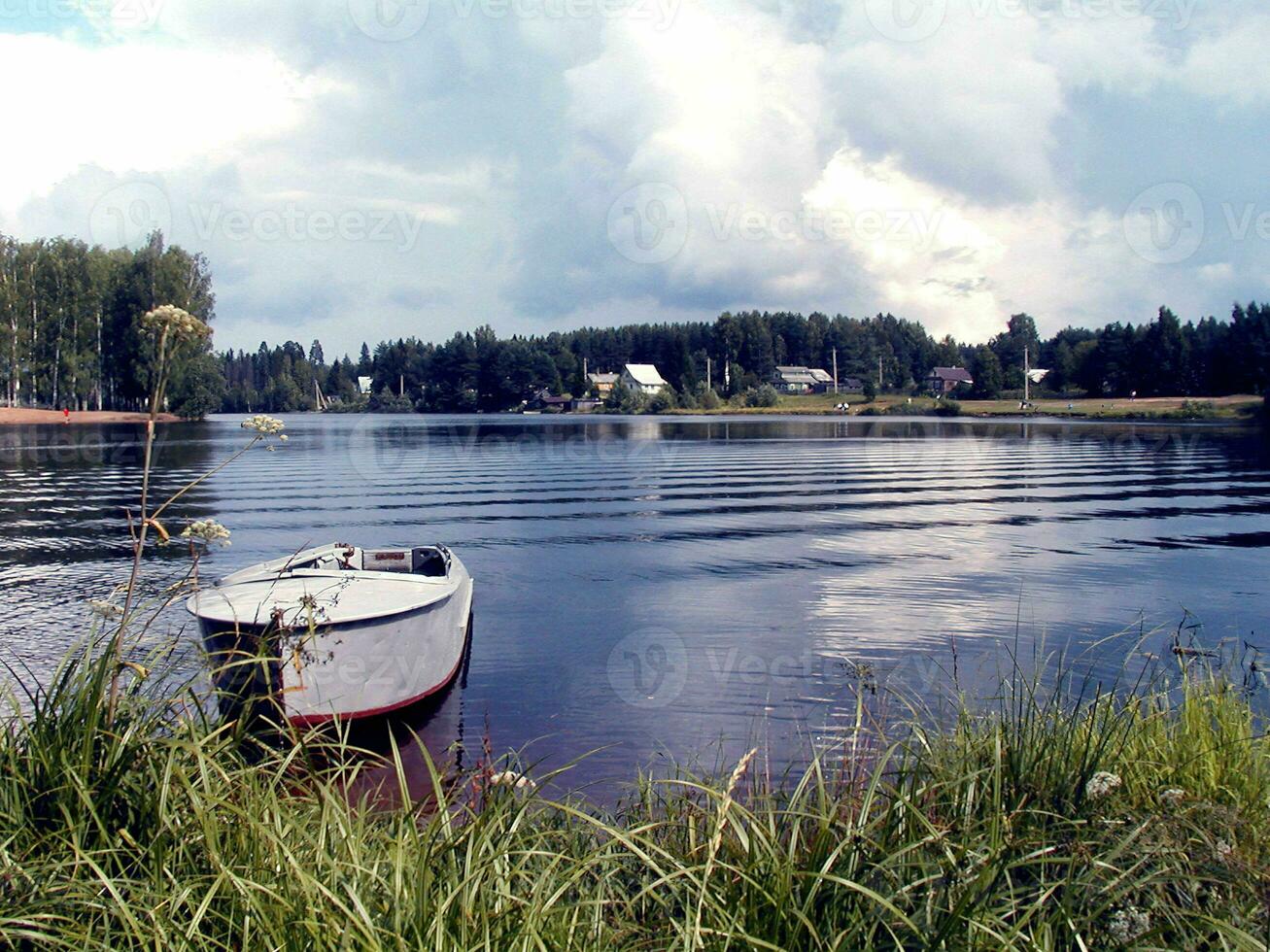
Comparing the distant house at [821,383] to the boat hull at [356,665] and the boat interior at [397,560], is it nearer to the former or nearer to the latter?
the boat interior at [397,560]

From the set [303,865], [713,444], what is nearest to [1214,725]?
[303,865]

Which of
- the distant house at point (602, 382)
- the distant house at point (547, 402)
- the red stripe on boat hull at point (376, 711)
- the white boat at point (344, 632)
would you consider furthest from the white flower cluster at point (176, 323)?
the distant house at point (602, 382)

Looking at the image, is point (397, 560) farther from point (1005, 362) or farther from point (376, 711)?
point (1005, 362)

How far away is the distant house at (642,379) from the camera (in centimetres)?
18038

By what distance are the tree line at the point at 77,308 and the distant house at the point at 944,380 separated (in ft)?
397

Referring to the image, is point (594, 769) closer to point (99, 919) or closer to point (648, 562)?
point (99, 919)

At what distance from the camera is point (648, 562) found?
22.0m

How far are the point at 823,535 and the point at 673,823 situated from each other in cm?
2143

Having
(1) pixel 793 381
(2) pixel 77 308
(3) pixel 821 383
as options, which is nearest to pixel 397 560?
(2) pixel 77 308

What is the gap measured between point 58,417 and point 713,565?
99.4 metres

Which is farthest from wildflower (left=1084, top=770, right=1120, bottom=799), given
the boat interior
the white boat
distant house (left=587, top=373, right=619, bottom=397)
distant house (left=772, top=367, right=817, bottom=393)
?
distant house (left=772, top=367, right=817, bottom=393)

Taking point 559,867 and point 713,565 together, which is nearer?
point 559,867

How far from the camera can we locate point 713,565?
70.3 feet

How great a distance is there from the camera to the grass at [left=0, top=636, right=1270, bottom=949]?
3.51 m
